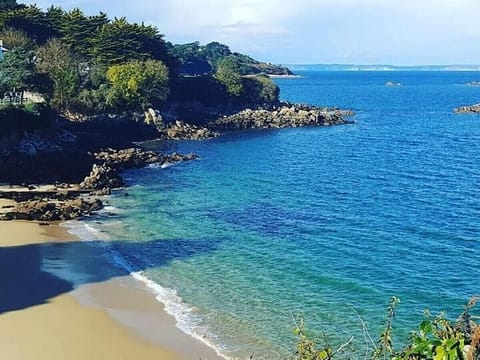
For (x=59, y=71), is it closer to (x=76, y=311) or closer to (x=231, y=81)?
(x=231, y=81)

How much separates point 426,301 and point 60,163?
34824 millimetres

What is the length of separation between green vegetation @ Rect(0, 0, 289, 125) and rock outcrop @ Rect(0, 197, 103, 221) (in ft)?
86.5

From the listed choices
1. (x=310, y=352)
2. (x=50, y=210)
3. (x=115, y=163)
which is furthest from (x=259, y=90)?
(x=310, y=352)

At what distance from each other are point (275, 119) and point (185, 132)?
2061 centimetres

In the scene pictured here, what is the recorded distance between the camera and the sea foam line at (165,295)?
21.4 m

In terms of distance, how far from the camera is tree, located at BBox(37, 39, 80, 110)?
68.7 m

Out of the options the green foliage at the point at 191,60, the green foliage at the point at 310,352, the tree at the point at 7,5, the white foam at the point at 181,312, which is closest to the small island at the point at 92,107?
the tree at the point at 7,5

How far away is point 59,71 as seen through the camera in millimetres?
69250

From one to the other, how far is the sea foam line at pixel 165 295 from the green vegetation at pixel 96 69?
32.2 metres

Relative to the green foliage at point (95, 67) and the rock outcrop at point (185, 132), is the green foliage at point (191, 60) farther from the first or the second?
the rock outcrop at point (185, 132)

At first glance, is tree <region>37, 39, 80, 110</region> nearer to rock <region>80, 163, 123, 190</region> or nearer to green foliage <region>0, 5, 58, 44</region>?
green foliage <region>0, 5, 58, 44</region>

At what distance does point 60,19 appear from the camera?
87.4 metres

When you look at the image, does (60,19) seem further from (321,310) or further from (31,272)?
(321,310)

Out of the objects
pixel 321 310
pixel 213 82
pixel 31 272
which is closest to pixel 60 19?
pixel 213 82
